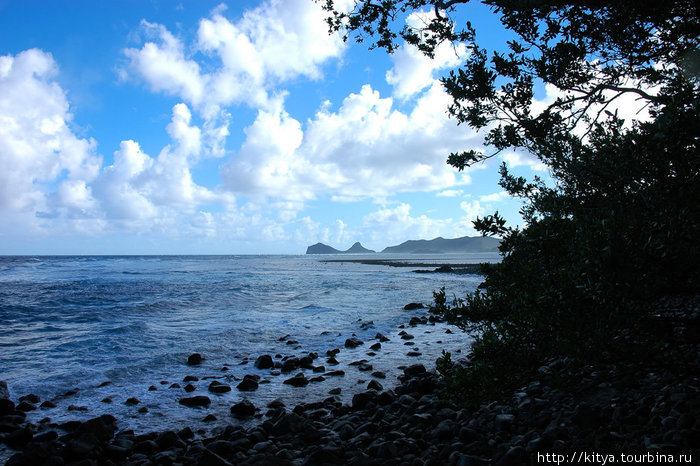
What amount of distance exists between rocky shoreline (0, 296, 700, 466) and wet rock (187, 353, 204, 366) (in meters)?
3.93

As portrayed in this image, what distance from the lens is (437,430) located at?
19.1 ft

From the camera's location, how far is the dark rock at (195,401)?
821 centimetres

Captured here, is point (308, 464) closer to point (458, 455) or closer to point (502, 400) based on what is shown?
point (458, 455)

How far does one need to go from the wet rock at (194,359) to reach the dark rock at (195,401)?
316 cm

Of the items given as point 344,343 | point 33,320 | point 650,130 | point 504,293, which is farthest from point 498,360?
point 33,320

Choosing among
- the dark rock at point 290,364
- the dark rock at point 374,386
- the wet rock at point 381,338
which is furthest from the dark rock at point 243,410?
the wet rock at point 381,338

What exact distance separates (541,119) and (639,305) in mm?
3512

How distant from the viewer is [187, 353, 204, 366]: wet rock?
1133cm

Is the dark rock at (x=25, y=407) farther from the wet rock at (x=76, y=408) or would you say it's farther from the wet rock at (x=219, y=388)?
the wet rock at (x=219, y=388)

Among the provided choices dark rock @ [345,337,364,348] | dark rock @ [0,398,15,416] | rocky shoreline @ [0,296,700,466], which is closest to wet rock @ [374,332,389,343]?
dark rock @ [345,337,364,348]

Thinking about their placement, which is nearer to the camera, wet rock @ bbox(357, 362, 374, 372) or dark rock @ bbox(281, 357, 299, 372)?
wet rock @ bbox(357, 362, 374, 372)

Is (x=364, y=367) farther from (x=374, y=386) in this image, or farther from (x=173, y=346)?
(x=173, y=346)

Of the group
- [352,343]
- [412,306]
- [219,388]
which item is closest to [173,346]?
[219,388]

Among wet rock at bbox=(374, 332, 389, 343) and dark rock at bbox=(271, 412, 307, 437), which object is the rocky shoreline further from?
wet rock at bbox=(374, 332, 389, 343)
